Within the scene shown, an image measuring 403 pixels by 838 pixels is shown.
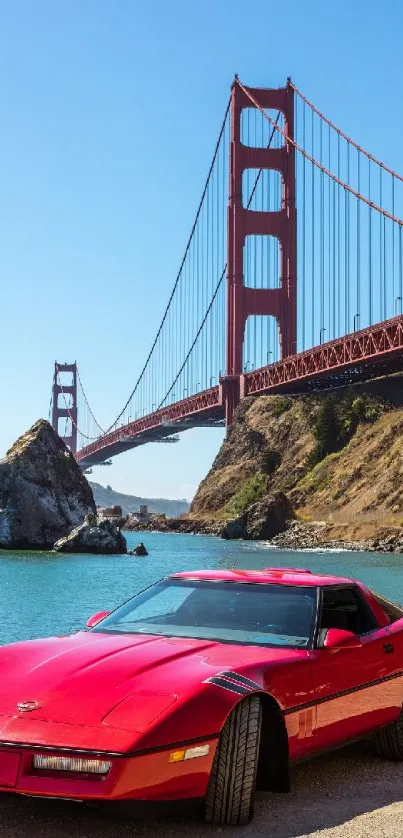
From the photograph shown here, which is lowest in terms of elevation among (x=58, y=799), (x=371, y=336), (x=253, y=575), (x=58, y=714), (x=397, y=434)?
(x=58, y=799)

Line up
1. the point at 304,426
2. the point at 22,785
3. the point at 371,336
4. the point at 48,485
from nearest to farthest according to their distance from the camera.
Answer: the point at 22,785 < the point at 48,485 < the point at 371,336 < the point at 304,426

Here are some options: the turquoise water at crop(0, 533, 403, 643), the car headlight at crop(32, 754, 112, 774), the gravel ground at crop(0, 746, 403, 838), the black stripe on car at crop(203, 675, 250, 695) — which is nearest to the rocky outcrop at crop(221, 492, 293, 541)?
the turquoise water at crop(0, 533, 403, 643)

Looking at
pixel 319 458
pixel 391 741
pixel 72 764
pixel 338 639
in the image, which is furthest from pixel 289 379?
pixel 72 764

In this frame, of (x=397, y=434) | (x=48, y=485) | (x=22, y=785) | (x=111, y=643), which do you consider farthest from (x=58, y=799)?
(x=397, y=434)

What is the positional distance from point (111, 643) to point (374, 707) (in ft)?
5.61

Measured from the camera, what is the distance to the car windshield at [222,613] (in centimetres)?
627

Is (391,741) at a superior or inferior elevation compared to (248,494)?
inferior

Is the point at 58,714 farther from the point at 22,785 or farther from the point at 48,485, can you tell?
the point at 48,485

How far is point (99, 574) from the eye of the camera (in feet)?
120

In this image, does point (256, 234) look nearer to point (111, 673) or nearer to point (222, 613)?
point (222, 613)

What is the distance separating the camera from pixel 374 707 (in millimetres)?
6734

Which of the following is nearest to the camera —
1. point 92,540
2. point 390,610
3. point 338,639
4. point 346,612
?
point 338,639

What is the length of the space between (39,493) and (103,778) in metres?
46.7

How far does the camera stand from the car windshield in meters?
6.27
